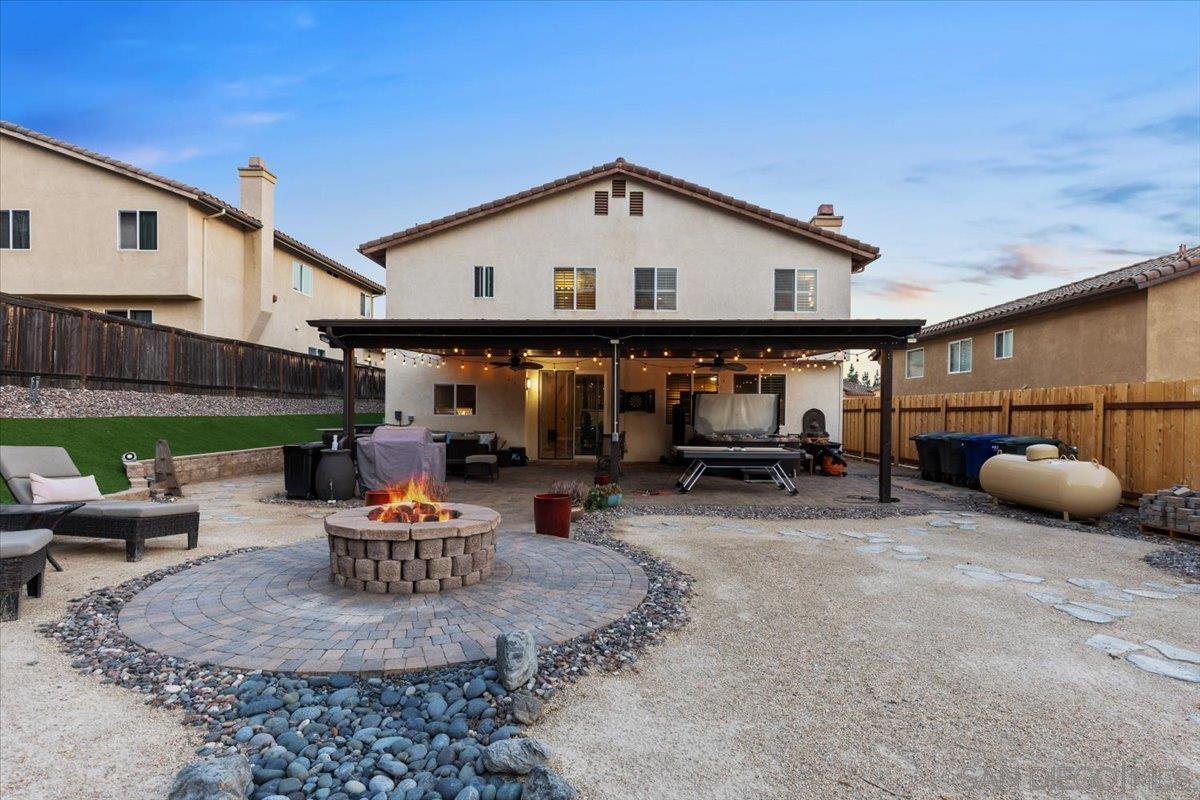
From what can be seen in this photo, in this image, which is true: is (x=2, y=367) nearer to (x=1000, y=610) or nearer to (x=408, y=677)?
(x=408, y=677)

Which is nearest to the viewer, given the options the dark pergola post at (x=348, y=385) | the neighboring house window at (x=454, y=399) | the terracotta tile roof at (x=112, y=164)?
the dark pergola post at (x=348, y=385)

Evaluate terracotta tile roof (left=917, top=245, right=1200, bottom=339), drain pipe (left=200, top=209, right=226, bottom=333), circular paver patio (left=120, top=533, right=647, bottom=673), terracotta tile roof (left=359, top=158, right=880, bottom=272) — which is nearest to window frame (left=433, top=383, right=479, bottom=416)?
terracotta tile roof (left=359, top=158, right=880, bottom=272)

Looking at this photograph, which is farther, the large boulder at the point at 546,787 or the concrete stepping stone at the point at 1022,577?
the concrete stepping stone at the point at 1022,577

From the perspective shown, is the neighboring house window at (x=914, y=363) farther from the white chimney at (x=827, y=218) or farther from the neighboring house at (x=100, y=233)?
the neighboring house at (x=100, y=233)

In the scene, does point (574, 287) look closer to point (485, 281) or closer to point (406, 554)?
point (485, 281)

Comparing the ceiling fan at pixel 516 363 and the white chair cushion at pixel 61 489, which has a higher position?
the ceiling fan at pixel 516 363

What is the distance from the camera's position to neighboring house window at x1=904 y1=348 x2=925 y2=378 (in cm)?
1983

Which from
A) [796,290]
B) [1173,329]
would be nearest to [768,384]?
[796,290]

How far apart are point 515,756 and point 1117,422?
10877 mm

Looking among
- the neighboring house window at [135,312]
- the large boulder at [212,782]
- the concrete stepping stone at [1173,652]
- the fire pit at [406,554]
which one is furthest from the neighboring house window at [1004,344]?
the neighboring house window at [135,312]

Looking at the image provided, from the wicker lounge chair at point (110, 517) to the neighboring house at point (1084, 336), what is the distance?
17.1m

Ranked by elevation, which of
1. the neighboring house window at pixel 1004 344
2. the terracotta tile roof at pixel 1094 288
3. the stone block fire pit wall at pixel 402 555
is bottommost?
the stone block fire pit wall at pixel 402 555

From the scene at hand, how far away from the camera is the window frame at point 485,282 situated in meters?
14.4

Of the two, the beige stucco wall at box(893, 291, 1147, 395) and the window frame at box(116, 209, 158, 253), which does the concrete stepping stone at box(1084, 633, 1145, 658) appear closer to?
the beige stucco wall at box(893, 291, 1147, 395)
